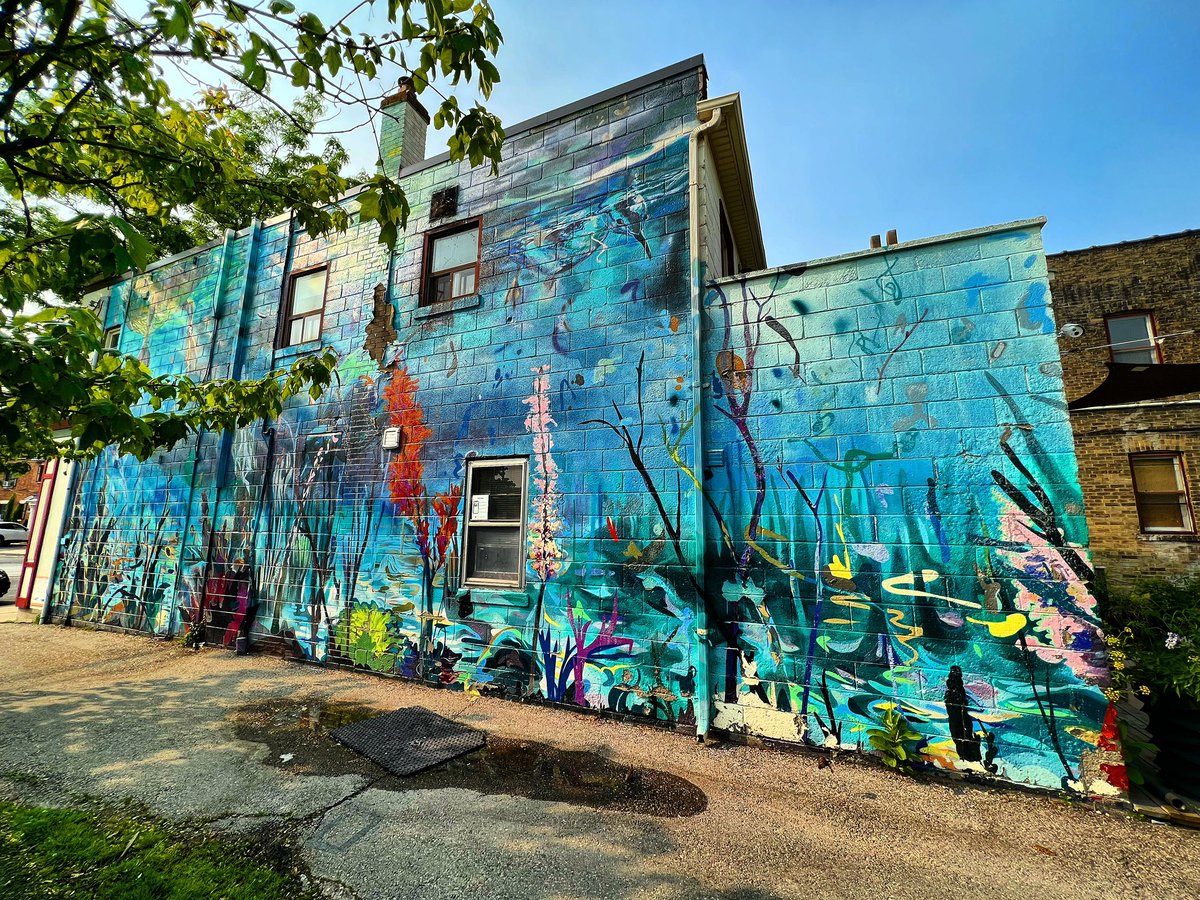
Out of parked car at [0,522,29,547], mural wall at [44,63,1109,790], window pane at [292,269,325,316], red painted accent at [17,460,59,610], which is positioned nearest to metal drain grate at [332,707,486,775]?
mural wall at [44,63,1109,790]

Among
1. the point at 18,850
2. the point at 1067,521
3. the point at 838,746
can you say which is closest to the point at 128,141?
the point at 18,850

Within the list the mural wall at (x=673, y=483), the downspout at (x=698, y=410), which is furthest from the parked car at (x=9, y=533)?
the downspout at (x=698, y=410)

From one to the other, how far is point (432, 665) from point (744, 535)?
156 inches

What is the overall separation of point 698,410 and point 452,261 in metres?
4.22

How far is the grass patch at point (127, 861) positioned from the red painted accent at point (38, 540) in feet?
36.1

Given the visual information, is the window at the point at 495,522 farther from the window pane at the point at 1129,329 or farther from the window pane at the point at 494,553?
the window pane at the point at 1129,329

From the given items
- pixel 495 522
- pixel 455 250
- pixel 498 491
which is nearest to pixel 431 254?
pixel 455 250

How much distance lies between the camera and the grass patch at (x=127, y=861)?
259cm

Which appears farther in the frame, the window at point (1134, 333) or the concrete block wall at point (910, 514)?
the window at point (1134, 333)

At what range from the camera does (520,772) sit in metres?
4.04

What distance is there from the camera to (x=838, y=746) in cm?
436

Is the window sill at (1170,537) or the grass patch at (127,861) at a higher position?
the window sill at (1170,537)

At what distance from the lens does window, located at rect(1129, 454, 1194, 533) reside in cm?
1041

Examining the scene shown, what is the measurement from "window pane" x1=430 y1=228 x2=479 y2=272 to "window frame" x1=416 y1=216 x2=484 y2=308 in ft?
0.09
